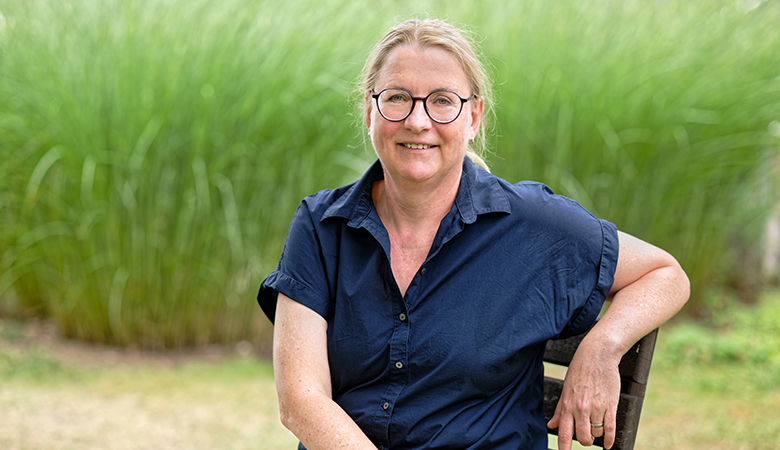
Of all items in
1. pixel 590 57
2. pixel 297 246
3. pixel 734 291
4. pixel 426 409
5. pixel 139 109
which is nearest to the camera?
pixel 426 409

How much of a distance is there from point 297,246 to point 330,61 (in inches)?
103

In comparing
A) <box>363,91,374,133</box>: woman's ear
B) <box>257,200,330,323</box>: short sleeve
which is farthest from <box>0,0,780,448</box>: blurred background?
<box>257,200,330,323</box>: short sleeve

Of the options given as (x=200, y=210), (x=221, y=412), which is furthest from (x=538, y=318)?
(x=200, y=210)

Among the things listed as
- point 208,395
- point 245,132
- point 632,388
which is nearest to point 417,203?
point 632,388

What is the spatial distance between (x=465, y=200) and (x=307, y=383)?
50 cm

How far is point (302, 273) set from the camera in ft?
4.89

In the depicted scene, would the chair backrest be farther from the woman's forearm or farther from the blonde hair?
the blonde hair

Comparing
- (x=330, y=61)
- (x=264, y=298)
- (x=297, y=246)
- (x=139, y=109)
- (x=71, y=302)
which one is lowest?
(x=71, y=302)

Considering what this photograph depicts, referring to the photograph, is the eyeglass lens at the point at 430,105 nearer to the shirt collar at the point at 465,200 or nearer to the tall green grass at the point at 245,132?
the shirt collar at the point at 465,200

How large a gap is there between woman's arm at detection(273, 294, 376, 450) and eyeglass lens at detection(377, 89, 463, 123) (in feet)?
1.47

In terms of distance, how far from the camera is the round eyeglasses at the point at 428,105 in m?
1.46

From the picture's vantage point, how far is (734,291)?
5.05 metres

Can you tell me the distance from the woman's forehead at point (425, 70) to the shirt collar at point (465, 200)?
0.21m

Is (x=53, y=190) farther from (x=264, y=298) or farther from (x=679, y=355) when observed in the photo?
(x=679, y=355)
